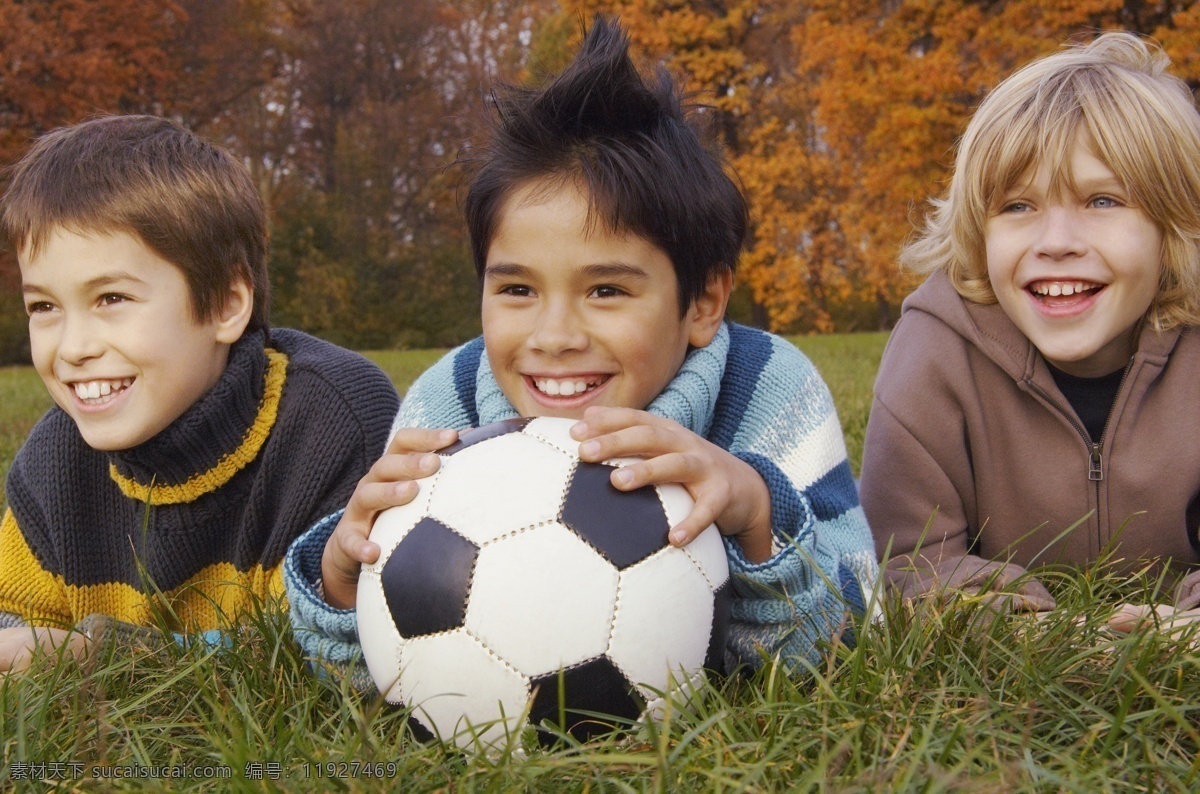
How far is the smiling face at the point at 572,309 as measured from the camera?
2436 mm

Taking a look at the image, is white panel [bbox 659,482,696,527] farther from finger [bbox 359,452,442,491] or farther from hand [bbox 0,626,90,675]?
hand [bbox 0,626,90,675]

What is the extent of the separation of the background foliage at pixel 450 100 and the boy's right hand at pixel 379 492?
909 centimetres

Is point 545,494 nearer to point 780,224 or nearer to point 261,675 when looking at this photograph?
point 261,675

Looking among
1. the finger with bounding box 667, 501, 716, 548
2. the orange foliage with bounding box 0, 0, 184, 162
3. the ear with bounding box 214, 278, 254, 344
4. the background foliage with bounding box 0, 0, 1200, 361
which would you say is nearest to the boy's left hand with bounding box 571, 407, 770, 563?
the finger with bounding box 667, 501, 716, 548

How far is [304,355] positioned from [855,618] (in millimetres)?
1784

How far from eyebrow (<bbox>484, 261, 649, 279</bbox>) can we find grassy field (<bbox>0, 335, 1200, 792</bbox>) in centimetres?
92

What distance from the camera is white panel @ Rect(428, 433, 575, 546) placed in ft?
6.07

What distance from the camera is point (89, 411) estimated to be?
274cm

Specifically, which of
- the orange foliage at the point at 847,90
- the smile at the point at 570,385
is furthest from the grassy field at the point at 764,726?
the orange foliage at the point at 847,90

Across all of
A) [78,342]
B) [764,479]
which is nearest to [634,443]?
[764,479]

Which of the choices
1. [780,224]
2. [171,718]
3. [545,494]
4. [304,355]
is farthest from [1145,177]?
[780,224]

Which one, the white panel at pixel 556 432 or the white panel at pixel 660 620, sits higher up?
the white panel at pixel 556 432

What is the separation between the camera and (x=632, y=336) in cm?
245

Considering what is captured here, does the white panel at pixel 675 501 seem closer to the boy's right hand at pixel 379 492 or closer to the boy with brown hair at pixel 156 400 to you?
the boy's right hand at pixel 379 492
